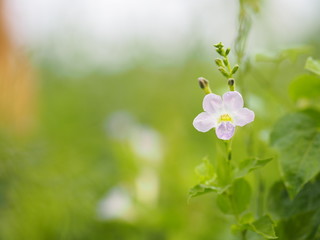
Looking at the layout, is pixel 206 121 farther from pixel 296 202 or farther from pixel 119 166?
pixel 119 166

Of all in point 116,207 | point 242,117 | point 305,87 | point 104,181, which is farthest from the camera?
point 104,181

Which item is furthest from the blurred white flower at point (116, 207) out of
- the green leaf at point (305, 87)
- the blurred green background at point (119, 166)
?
the green leaf at point (305, 87)

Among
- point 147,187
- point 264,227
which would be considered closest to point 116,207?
point 147,187

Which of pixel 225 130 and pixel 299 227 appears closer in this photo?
pixel 225 130

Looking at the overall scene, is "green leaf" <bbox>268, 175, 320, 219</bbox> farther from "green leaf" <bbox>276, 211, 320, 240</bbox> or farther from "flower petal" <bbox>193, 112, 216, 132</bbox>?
"flower petal" <bbox>193, 112, 216, 132</bbox>

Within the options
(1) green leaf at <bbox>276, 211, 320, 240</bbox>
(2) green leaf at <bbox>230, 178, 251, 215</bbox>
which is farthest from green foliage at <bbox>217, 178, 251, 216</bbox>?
(1) green leaf at <bbox>276, 211, 320, 240</bbox>

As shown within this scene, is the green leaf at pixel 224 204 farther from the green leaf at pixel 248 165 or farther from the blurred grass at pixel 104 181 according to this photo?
the blurred grass at pixel 104 181

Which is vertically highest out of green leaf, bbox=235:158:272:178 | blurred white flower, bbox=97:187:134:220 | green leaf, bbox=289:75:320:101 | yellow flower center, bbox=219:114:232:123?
blurred white flower, bbox=97:187:134:220
